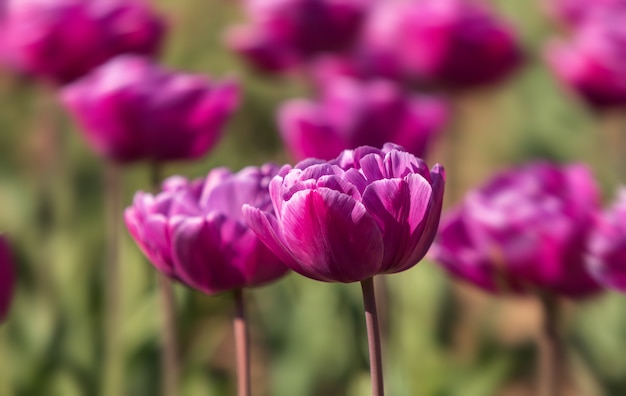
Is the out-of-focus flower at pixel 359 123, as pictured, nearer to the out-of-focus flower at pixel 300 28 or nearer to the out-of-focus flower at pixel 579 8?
the out-of-focus flower at pixel 300 28

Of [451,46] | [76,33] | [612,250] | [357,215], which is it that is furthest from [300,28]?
[357,215]

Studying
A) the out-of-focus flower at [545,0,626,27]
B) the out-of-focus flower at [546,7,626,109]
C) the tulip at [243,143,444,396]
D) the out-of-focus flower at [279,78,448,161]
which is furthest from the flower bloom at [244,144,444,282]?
the out-of-focus flower at [545,0,626,27]

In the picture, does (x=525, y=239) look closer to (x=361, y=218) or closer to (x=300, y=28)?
(x=361, y=218)

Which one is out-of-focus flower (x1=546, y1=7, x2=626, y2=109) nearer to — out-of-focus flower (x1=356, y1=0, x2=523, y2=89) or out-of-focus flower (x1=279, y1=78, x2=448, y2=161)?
out-of-focus flower (x1=356, y1=0, x2=523, y2=89)

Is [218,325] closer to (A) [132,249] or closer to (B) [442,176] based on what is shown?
(A) [132,249]

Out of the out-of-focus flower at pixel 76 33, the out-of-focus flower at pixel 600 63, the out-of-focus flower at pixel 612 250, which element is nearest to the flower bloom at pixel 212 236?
the out-of-focus flower at pixel 612 250

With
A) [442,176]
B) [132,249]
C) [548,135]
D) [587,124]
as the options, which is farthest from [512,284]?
[587,124]
